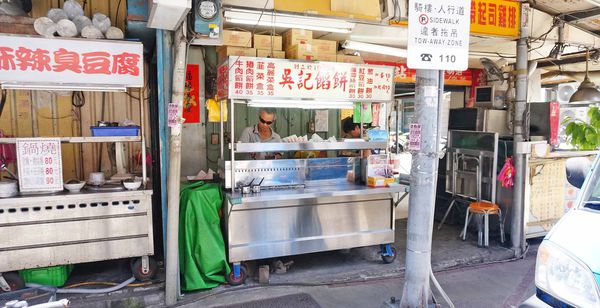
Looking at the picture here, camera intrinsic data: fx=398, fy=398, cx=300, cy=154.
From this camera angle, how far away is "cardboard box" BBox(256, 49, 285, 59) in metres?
4.72

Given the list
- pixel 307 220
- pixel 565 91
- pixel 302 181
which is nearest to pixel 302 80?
pixel 302 181

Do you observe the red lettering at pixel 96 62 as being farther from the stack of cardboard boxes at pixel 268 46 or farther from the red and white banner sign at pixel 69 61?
the stack of cardboard boxes at pixel 268 46

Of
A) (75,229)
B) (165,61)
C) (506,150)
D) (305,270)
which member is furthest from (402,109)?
(75,229)

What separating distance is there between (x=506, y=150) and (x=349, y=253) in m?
2.88

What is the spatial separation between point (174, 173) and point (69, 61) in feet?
4.89

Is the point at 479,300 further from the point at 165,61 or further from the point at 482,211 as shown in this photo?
the point at 165,61

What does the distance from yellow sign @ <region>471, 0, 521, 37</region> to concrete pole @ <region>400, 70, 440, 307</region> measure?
2740 mm

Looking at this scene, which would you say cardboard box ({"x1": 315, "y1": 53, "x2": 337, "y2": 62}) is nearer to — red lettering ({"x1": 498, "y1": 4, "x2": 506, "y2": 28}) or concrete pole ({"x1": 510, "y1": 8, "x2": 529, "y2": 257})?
red lettering ({"x1": 498, "y1": 4, "x2": 506, "y2": 28})

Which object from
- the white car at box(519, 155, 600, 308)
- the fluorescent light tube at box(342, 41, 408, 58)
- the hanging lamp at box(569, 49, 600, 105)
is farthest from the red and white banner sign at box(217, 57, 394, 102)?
the hanging lamp at box(569, 49, 600, 105)

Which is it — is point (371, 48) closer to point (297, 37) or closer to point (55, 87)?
point (297, 37)

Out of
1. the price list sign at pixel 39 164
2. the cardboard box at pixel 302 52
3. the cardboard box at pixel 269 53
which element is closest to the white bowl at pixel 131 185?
the price list sign at pixel 39 164

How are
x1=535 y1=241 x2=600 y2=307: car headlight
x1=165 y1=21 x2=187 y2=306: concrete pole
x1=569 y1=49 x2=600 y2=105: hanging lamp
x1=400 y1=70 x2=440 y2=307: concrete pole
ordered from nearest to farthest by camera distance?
x1=535 y1=241 x2=600 y2=307: car headlight → x1=400 y1=70 x2=440 y2=307: concrete pole → x1=165 y1=21 x2=187 y2=306: concrete pole → x1=569 y1=49 x2=600 y2=105: hanging lamp

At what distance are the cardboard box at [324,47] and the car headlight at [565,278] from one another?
134 inches

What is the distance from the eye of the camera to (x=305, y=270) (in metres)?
4.99
